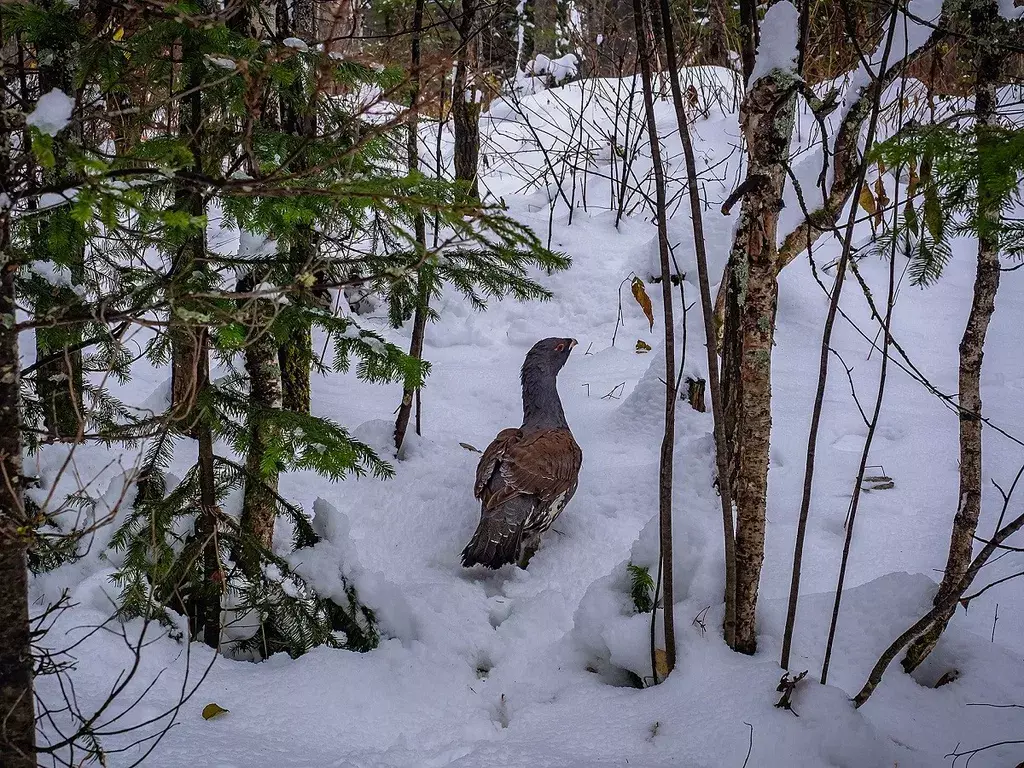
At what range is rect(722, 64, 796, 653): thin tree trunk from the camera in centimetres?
256

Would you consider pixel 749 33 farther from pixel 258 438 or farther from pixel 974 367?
pixel 258 438

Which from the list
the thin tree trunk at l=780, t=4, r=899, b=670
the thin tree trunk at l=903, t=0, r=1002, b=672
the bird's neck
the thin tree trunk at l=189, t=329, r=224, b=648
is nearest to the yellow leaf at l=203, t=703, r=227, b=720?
the thin tree trunk at l=189, t=329, r=224, b=648

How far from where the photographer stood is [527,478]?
395 centimetres

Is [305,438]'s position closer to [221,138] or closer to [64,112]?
[221,138]

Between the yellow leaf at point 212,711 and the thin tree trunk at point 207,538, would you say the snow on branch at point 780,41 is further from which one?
the yellow leaf at point 212,711

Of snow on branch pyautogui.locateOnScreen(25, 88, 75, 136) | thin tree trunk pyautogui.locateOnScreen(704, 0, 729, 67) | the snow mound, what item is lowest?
the snow mound

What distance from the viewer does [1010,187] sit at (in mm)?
1837

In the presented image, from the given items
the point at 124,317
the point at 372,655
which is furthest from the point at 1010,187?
the point at 372,655

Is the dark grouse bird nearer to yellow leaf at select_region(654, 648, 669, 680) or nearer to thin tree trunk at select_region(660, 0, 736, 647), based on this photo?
yellow leaf at select_region(654, 648, 669, 680)

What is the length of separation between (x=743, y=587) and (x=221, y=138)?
7.82 ft

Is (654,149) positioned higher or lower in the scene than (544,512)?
higher

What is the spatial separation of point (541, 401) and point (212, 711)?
97.9 inches

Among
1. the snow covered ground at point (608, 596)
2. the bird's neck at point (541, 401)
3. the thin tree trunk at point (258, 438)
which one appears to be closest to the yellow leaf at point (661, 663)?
the snow covered ground at point (608, 596)

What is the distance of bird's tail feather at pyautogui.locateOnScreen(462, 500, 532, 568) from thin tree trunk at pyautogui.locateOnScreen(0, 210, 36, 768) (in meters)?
2.19
